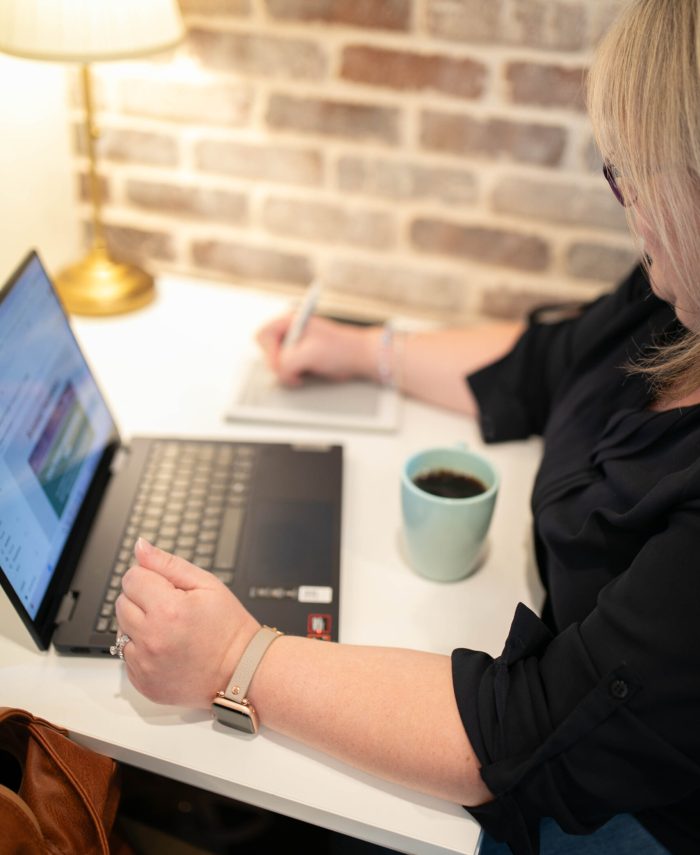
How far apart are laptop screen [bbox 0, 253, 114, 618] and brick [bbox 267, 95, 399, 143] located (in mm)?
558

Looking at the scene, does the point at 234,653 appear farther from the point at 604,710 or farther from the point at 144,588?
the point at 604,710

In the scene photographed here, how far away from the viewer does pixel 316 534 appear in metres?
0.88

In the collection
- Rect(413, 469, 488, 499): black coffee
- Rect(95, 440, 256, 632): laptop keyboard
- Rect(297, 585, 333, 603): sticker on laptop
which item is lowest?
Rect(297, 585, 333, 603): sticker on laptop

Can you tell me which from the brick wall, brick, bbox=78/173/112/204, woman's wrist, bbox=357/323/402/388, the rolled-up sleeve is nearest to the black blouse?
the rolled-up sleeve

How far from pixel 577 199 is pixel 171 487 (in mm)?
739

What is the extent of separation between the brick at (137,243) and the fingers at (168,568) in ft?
2.76

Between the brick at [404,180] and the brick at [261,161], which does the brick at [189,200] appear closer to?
the brick at [261,161]

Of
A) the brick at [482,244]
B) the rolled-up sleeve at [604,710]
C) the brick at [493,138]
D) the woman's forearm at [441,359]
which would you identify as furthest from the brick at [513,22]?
the rolled-up sleeve at [604,710]

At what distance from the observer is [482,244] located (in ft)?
4.28

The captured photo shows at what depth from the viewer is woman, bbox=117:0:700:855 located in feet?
1.98

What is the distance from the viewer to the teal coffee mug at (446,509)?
0.81 metres

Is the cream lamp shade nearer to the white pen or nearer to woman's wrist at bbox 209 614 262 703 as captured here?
the white pen

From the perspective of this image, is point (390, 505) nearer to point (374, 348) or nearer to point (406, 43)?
point (374, 348)

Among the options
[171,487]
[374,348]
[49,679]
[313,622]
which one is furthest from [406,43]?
[49,679]
